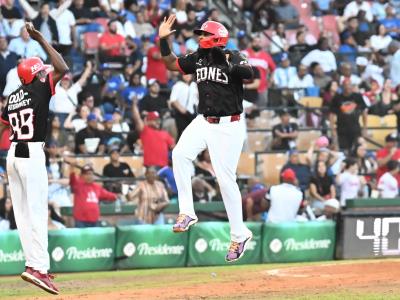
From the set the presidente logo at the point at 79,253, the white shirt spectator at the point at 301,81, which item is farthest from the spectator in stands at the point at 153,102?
the presidente logo at the point at 79,253

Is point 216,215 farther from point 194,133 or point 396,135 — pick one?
point 194,133

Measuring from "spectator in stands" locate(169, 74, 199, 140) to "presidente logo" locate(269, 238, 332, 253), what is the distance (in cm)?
328

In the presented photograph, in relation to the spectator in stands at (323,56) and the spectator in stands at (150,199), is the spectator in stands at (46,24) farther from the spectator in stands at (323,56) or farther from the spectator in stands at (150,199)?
the spectator in stands at (323,56)

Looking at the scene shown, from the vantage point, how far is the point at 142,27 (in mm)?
24297

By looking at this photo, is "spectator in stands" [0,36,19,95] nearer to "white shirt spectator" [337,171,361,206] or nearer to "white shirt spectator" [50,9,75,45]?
"white shirt spectator" [50,9,75,45]

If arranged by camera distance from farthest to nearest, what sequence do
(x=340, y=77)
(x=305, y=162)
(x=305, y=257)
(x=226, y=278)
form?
1. (x=340, y=77)
2. (x=305, y=162)
3. (x=305, y=257)
4. (x=226, y=278)

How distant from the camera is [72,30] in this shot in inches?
906

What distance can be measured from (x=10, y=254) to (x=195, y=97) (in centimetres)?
539

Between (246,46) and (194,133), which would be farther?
(246,46)

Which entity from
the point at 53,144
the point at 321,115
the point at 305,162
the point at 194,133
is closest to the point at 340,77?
the point at 321,115

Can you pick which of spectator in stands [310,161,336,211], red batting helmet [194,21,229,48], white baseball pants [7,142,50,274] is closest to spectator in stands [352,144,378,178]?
spectator in stands [310,161,336,211]

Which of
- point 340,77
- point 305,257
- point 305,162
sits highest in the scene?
point 340,77

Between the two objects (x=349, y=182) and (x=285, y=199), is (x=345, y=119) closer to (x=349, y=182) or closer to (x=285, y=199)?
(x=349, y=182)

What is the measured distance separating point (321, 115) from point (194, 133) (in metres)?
11.0
